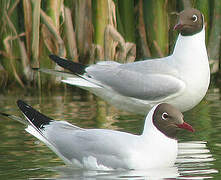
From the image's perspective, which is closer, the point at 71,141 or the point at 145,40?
the point at 71,141

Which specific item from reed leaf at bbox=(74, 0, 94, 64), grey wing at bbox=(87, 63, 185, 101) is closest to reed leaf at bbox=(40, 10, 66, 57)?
reed leaf at bbox=(74, 0, 94, 64)

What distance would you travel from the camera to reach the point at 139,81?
803cm

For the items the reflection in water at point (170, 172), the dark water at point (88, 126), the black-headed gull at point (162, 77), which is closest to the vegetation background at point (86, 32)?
the dark water at point (88, 126)

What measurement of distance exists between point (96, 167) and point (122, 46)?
4.12m

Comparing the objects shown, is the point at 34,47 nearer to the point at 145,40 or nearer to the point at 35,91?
the point at 35,91

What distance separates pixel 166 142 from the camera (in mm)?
5996

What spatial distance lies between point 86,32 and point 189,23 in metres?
2.54

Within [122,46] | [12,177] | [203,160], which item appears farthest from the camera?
[122,46]

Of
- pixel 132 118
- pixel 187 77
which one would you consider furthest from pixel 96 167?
pixel 132 118

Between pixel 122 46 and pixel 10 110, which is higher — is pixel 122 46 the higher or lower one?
the higher one

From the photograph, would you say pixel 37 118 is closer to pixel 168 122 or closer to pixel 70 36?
pixel 168 122

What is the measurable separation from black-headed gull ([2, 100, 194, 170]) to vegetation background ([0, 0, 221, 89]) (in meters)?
3.77

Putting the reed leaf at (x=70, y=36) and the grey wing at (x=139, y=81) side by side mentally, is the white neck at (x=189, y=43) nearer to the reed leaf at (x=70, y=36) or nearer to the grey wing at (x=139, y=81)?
the grey wing at (x=139, y=81)

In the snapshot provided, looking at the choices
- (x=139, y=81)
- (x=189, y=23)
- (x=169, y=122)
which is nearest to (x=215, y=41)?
(x=189, y=23)
